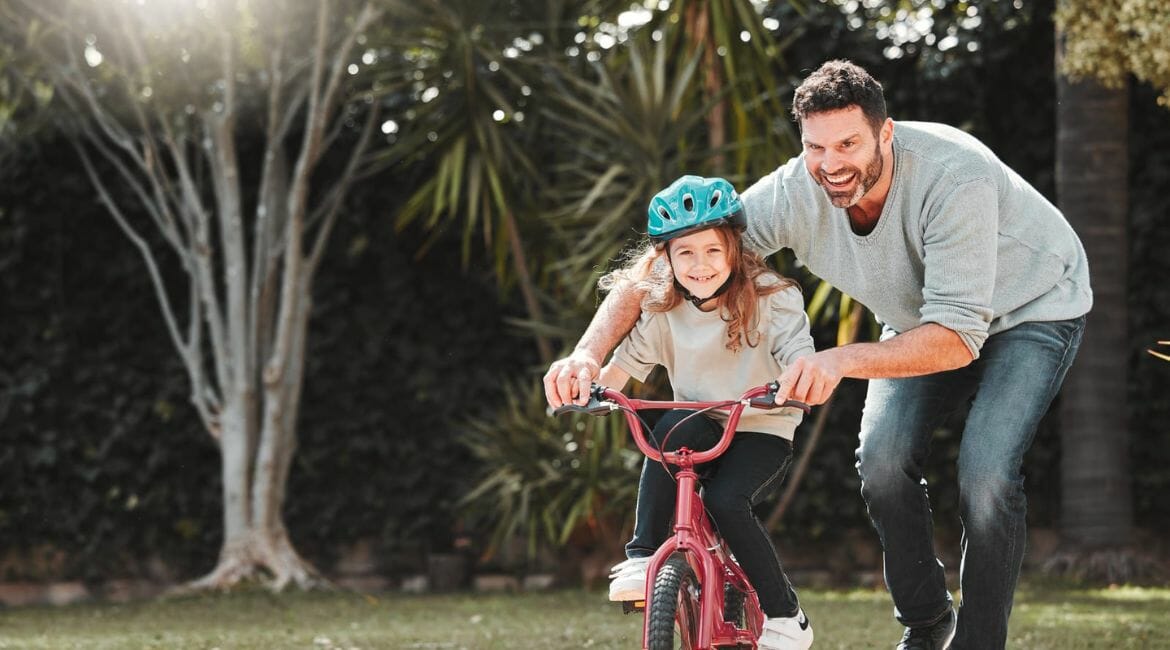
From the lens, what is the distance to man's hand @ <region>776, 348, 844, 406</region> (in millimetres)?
2996

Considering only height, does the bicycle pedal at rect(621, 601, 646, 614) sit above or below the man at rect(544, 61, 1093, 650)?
below

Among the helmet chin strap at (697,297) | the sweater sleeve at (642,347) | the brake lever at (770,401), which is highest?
the helmet chin strap at (697,297)

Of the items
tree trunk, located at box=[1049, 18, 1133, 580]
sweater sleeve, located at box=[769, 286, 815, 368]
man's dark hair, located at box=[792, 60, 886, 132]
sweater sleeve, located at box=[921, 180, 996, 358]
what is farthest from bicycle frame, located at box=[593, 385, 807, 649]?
tree trunk, located at box=[1049, 18, 1133, 580]

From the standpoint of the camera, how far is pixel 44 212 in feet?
27.9

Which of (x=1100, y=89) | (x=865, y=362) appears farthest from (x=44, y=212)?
(x=865, y=362)

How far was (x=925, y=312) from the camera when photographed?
3186 millimetres

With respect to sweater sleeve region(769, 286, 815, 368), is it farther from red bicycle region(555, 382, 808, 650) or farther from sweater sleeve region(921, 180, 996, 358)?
sweater sleeve region(921, 180, 996, 358)

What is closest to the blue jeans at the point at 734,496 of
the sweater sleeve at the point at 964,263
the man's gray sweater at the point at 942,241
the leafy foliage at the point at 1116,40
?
the man's gray sweater at the point at 942,241

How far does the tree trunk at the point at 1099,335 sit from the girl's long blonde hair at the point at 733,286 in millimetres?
4521

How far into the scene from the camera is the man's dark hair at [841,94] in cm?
315

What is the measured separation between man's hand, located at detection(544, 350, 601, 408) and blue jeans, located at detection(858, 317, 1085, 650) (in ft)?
2.23

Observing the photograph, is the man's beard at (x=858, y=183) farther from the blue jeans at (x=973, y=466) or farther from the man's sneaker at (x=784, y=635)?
the man's sneaker at (x=784, y=635)

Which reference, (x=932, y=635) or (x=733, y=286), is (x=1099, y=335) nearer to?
(x=932, y=635)

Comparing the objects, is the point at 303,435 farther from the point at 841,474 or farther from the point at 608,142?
the point at 841,474
